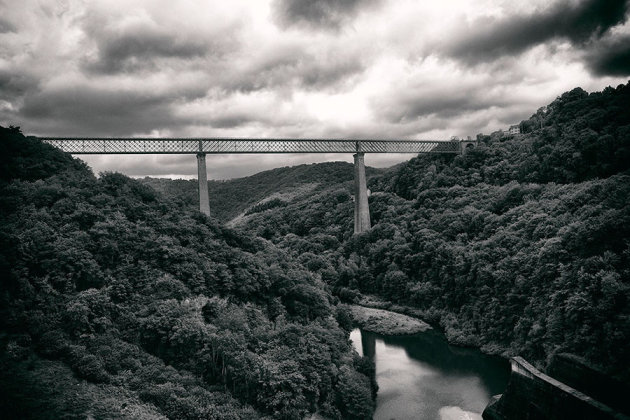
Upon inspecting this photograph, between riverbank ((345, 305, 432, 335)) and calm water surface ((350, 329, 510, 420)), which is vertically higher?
riverbank ((345, 305, 432, 335))

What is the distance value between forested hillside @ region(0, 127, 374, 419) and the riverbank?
1145 cm

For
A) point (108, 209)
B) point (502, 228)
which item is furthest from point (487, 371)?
point (108, 209)

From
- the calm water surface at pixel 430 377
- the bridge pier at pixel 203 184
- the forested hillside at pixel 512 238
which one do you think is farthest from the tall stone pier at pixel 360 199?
the bridge pier at pixel 203 184

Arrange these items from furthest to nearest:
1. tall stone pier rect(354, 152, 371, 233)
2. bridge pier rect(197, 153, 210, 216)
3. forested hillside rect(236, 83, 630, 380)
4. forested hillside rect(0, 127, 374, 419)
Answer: tall stone pier rect(354, 152, 371, 233)
bridge pier rect(197, 153, 210, 216)
forested hillside rect(236, 83, 630, 380)
forested hillside rect(0, 127, 374, 419)

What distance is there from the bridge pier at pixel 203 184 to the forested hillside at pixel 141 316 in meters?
8.23

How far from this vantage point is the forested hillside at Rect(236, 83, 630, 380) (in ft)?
73.0

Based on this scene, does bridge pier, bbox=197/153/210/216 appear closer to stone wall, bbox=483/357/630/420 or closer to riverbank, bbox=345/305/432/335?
riverbank, bbox=345/305/432/335

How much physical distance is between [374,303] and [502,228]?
13.1m

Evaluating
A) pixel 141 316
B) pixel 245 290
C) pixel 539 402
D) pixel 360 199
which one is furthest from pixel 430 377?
pixel 360 199

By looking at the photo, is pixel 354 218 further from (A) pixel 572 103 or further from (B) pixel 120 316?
(B) pixel 120 316

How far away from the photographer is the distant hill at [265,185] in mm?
81438

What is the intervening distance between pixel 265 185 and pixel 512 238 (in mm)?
67334

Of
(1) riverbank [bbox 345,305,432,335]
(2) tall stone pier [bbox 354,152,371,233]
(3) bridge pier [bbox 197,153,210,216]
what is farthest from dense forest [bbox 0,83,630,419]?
(2) tall stone pier [bbox 354,152,371,233]

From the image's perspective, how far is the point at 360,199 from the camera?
156 feet
